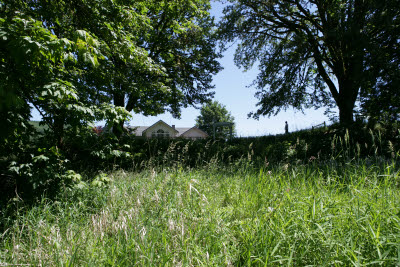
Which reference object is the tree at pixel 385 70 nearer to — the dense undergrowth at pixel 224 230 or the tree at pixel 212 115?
the dense undergrowth at pixel 224 230

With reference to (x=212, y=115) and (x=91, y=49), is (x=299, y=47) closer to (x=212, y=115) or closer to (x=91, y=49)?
(x=91, y=49)

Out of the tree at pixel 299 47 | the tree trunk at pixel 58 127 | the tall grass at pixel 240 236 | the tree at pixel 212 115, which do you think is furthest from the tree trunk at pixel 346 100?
the tree at pixel 212 115

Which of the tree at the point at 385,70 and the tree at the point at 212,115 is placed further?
the tree at the point at 212,115

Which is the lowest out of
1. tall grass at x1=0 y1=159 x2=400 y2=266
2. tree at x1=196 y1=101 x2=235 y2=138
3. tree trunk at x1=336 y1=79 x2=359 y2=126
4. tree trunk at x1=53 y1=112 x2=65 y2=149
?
tall grass at x1=0 y1=159 x2=400 y2=266

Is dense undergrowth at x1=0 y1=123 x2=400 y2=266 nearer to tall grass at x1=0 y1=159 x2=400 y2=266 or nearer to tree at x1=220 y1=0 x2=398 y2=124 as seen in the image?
tall grass at x1=0 y1=159 x2=400 y2=266

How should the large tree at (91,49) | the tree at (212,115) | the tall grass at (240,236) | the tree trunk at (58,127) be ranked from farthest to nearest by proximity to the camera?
the tree at (212,115) → the tree trunk at (58,127) → the large tree at (91,49) → the tall grass at (240,236)

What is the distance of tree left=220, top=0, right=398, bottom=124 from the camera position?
9.43 metres

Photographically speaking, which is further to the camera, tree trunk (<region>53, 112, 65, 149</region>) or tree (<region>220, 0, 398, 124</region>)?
tree (<region>220, 0, 398, 124</region>)

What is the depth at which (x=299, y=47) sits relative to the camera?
10633mm

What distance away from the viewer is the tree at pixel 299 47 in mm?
9430

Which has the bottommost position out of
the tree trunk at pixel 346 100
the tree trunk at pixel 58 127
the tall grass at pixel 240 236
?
the tall grass at pixel 240 236

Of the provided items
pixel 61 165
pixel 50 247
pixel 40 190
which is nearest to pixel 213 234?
pixel 50 247

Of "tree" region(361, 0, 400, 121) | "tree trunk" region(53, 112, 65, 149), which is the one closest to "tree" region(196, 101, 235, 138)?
"tree" region(361, 0, 400, 121)

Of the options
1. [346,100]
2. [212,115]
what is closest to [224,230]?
[346,100]
